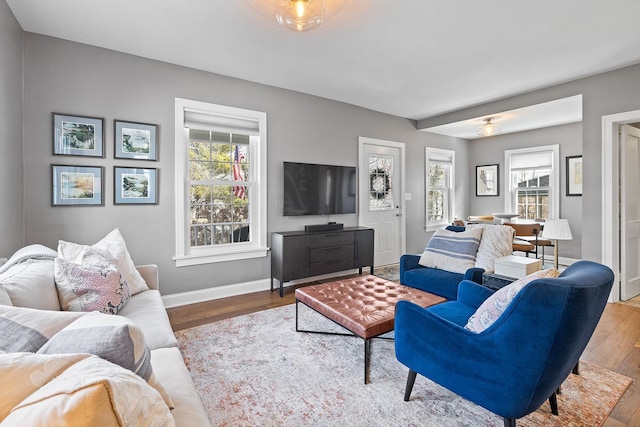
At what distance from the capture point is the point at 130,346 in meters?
0.77

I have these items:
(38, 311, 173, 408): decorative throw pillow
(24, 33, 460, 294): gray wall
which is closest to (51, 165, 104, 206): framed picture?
(24, 33, 460, 294): gray wall

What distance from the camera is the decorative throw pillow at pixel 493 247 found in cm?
289

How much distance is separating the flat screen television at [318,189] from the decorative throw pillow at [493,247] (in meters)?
2.02

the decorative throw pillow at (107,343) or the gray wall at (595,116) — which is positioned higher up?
the gray wall at (595,116)

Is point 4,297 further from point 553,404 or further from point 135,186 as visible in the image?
point 553,404

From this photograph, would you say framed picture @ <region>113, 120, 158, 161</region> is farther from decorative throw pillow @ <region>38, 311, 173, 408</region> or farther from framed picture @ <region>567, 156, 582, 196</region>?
framed picture @ <region>567, 156, 582, 196</region>

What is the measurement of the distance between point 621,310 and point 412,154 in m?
3.48

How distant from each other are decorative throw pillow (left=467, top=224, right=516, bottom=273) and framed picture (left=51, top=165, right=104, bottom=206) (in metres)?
3.68

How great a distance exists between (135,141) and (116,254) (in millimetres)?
1402

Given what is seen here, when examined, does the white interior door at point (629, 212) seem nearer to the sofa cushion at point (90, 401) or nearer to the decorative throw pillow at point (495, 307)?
the decorative throw pillow at point (495, 307)

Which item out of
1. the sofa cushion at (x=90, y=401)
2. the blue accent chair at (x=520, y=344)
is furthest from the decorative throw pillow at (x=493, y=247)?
the sofa cushion at (x=90, y=401)

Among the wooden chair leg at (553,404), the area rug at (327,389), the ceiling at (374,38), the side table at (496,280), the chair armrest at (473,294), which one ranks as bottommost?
the area rug at (327,389)

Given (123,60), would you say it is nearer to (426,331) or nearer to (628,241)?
(426,331)

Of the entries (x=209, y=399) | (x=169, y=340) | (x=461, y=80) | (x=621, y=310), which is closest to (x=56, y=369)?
(x=169, y=340)
